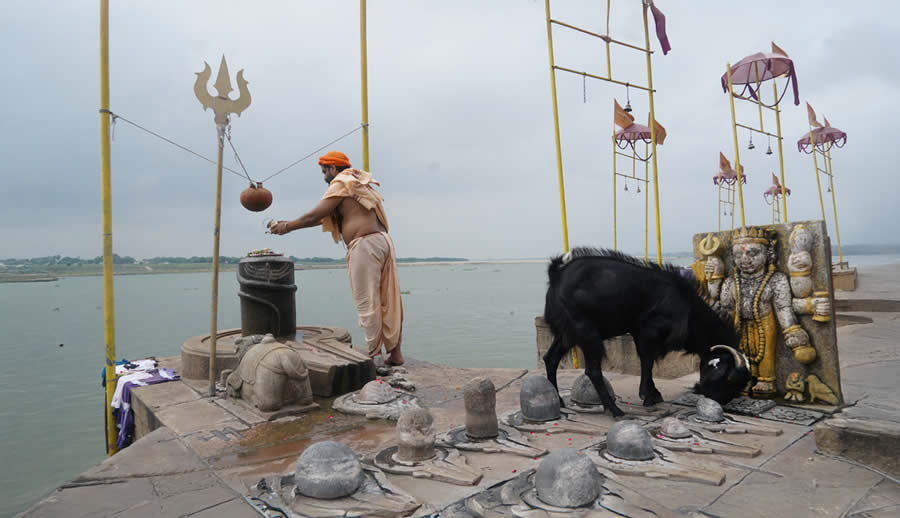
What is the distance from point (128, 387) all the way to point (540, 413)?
4819mm

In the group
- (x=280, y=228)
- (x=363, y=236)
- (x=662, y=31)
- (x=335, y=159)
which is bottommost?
(x=363, y=236)

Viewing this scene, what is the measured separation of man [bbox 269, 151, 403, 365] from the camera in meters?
5.79

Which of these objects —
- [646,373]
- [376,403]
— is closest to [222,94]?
[376,403]

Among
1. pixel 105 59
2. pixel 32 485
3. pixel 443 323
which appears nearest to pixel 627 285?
pixel 105 59

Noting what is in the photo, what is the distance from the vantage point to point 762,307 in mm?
4473

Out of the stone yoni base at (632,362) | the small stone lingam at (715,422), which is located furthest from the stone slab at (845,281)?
the small stone lingam at (715,422)

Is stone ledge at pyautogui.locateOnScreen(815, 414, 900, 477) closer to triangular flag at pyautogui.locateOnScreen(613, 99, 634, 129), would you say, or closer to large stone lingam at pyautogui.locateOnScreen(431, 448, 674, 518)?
large stone lingam at pyautogui.locateOnScreen(431, 448, 674, 518)

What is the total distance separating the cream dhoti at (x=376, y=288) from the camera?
19.3 ft

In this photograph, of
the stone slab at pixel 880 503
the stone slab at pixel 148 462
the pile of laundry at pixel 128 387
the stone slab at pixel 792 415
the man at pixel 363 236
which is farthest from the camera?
the man at pixel 363 236

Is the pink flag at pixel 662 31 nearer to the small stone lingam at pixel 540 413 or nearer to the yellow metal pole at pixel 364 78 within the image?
the yellow metal pole at pixel 364 78

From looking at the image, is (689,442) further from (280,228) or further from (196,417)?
(280,228)

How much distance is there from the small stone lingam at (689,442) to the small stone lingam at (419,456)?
1418mm

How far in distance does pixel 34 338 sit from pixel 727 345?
2701 cm

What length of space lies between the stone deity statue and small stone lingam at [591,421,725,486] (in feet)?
6.31
